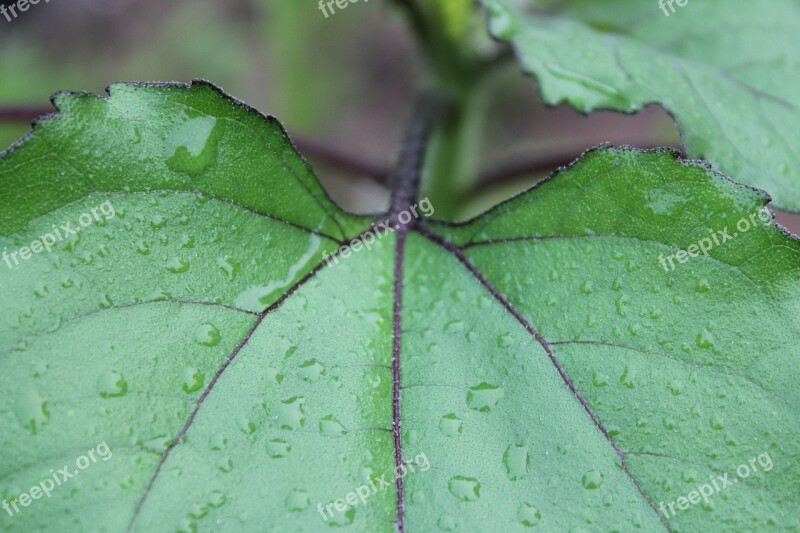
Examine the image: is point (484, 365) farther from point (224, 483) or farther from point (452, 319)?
point (224, 483)

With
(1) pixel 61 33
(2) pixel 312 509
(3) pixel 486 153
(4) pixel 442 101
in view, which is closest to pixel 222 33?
(1) pixel 61 33

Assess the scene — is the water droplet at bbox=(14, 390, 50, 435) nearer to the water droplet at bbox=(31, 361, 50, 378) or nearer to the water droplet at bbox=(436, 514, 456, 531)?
the water droplet at bbox=(31, 361, 50, 378)

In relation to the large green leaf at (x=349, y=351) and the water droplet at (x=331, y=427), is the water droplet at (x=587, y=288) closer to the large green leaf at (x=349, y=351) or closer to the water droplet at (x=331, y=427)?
the large green leaf at (x=349, y=351)

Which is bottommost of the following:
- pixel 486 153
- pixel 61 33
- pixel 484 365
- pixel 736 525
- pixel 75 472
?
pixel 486 153

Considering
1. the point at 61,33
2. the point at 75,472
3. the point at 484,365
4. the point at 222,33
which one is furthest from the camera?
the point at 222,33

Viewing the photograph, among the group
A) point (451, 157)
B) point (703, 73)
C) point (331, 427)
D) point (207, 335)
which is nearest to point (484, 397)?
point (331, 427)

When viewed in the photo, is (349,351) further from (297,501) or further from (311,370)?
(297,501)
